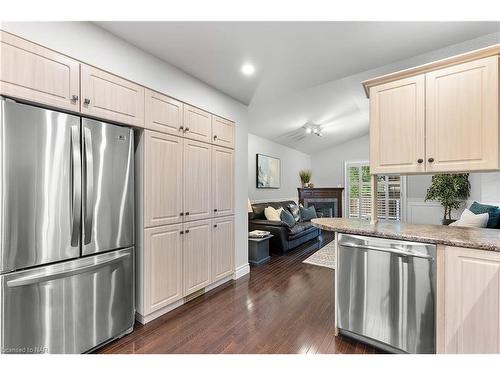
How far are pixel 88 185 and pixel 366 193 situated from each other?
760 centimetres

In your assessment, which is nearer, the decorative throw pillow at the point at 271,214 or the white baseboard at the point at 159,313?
the white baseboard at the point at 159,313

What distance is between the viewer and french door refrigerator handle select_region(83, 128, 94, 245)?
182 centimetres

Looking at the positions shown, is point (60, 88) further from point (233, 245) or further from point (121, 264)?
point (233, 245)

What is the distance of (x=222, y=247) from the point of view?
125 inches

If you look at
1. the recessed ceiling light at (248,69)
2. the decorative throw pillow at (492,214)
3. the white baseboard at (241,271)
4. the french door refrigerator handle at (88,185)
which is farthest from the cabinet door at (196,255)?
the decorative throw pillow at (492,214)

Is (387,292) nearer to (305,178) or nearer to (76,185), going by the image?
(76,185)

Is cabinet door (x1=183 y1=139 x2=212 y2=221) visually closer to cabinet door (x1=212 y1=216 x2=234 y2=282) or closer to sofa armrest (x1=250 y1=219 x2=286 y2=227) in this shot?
cabinet door (x1=212 y1=216 x2=234 y2=282)

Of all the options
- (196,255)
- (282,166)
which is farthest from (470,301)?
(282,166)

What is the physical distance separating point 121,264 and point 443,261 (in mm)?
2358

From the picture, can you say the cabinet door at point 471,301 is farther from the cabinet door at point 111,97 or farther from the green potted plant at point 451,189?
the green potted plant at point 451,189

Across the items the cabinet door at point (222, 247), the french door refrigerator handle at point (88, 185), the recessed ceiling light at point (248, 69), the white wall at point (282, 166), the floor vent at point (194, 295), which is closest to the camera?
the french door refrigerator handle at point (88, 185)

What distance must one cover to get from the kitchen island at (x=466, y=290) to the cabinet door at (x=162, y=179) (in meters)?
1.99

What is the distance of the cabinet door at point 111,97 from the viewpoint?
184 centimetres
